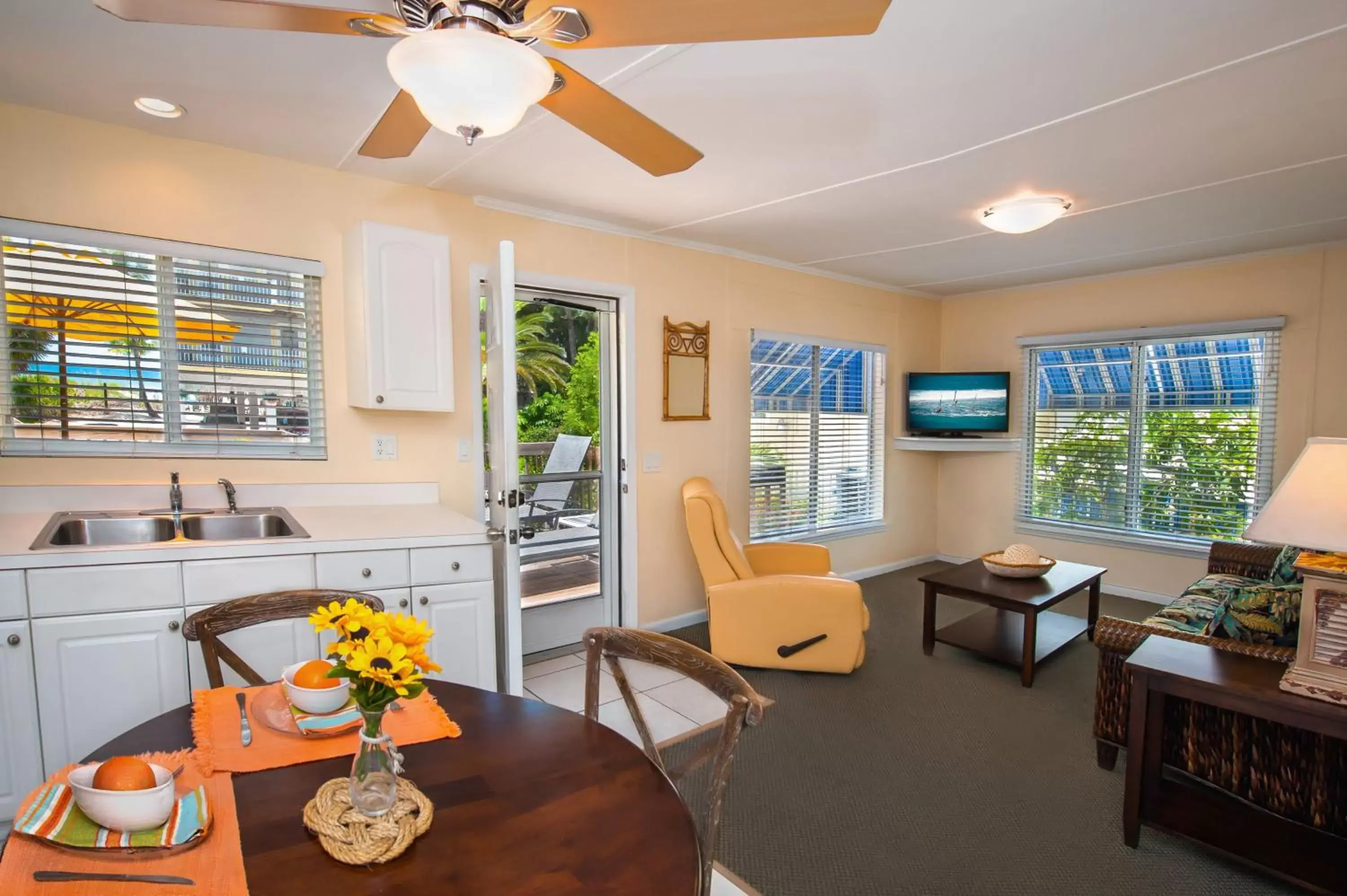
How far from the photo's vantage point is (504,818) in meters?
1.00

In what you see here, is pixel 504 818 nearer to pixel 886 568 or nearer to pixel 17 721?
pixel 17 721

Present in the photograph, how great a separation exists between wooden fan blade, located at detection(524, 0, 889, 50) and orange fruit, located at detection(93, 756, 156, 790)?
1.34 meters

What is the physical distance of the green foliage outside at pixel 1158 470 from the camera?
14.9ft

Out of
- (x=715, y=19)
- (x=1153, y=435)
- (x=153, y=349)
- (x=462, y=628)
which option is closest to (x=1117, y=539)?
(x=1153, y=435)

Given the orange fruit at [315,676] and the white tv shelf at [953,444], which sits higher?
the white tv shelf at [953,444]

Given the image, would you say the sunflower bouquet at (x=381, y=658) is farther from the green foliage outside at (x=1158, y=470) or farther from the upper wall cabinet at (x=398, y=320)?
the green foliage outside at (x=1158, y=470)

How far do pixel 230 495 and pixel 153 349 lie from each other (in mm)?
646

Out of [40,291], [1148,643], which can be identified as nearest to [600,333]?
[40,291]

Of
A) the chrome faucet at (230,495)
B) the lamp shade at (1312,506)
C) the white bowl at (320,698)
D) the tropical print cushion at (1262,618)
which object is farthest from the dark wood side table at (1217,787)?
the chrome faucet at (230,495)

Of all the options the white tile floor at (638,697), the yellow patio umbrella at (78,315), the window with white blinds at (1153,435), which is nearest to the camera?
the yellow patio umbrella at (78,315)

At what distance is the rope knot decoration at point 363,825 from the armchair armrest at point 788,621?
252cm

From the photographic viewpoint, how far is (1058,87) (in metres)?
2.17

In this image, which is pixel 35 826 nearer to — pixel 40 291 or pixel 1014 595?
pixel 40 291

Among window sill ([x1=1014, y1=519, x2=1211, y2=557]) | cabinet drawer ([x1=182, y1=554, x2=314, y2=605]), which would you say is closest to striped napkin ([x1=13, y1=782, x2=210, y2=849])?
cabinet drawer ([x1=182, y1=554, x2=314, y2=605])
